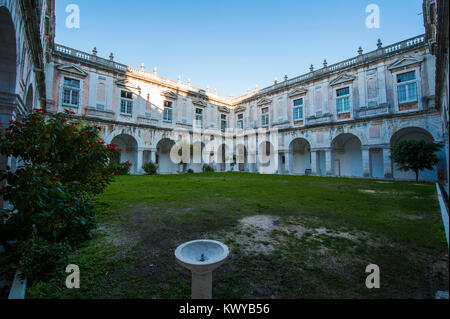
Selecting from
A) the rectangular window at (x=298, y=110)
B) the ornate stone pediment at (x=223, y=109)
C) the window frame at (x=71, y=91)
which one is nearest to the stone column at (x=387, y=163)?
the rectangular window at (x=298, y=110)

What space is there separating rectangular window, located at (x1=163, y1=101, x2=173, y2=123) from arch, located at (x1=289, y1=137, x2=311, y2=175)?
12.7m

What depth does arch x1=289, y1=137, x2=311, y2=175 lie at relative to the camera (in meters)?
21.1

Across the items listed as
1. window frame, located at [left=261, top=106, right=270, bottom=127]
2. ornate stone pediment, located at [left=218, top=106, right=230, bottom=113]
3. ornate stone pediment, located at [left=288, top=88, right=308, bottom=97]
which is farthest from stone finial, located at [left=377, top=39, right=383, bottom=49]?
ornate stone pediment, located at [left=218, top=106, right=230, bottom=113]

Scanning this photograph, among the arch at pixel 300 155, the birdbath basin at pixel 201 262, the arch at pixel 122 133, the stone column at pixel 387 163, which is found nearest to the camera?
the birdbath basin at pixel 201 262

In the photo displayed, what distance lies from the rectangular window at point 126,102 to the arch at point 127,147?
84.3 inches

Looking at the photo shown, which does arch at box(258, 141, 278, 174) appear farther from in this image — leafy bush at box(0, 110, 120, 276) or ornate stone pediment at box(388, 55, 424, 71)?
leafy bush at box(0, 110, 120, 276)

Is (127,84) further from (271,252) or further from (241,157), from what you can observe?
(271,252)

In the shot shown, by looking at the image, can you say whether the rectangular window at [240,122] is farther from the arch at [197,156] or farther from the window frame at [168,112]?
the window frame at [168,112]

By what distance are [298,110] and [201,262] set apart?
2057cm

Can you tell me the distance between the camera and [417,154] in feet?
40.3

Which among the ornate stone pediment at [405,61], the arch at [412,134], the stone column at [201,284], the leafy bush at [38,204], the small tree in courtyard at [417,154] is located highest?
the ornate stone pediment at [405,61]

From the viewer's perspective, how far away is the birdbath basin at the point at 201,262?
191 cm

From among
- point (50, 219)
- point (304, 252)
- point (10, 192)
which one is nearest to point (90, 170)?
point (10, 192)
